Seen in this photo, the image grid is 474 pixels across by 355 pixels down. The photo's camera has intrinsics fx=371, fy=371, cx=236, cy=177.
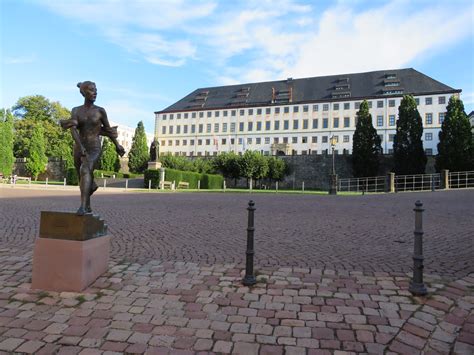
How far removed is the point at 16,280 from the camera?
435 centimetres

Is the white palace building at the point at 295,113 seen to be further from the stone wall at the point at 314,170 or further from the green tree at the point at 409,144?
the green tree at the point at 409,144

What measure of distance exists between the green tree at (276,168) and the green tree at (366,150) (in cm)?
1030

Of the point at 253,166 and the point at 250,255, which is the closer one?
the point at 250,255

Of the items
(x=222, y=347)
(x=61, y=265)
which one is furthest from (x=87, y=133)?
(x=222, y=347)

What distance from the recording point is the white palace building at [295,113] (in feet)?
237

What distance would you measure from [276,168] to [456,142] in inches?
884

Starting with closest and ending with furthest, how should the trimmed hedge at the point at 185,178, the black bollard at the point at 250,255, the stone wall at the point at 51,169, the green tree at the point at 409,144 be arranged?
→ the black bollard at the point at 250,255
the trimmed hedge at the point at 185,178
the green tree at the point at 409,144
the stone wall at the point at 51,169

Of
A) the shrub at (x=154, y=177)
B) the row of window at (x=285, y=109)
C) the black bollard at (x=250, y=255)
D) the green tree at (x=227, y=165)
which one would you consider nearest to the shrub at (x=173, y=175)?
the shrub at (x=154, y=177)

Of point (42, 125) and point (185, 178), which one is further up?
point (42, 125)

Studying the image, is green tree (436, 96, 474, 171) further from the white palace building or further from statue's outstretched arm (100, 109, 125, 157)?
statue's outstretched arm (100, 109, 125, 157)

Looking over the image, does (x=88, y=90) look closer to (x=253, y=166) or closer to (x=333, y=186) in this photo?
(x=333, y=186)

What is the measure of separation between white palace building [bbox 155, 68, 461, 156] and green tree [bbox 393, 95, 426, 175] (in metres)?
24.1

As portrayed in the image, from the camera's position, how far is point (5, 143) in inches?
1754

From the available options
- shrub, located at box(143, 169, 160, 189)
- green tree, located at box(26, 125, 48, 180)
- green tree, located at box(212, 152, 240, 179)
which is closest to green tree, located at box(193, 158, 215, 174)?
green tree, located at box(212, 152, 240, 179)
